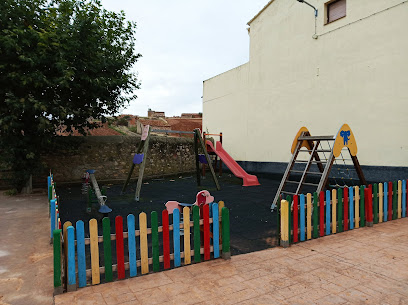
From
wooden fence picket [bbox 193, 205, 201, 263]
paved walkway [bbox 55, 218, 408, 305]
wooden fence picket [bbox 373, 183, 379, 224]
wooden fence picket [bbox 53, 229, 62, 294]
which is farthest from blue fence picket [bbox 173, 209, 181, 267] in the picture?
wooden fence picket [bbox 373, 183, 379, 224]

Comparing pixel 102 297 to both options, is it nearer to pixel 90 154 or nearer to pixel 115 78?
pixel 115 78

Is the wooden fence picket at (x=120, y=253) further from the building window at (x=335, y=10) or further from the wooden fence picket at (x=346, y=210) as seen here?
the building window at (x=335, y=10)

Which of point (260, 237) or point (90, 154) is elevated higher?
point (90, 154)

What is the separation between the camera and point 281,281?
315 cm

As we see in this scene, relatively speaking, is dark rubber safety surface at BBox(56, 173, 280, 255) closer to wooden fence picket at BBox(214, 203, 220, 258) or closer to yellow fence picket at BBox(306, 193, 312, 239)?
wooden fence picket at BBox(214, 203, 220, 258)

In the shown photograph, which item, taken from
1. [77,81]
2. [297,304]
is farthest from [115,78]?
[297,304]

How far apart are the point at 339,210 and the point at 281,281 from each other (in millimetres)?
2463

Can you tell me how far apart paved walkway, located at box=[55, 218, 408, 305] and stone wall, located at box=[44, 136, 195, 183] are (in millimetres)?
8556

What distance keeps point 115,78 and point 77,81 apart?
127 cm

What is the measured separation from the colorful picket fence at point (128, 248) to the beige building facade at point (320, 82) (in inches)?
300

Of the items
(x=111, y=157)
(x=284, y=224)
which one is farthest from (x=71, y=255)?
(x=111, y=157)

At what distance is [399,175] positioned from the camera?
838 cm

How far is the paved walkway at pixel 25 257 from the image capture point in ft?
9.56

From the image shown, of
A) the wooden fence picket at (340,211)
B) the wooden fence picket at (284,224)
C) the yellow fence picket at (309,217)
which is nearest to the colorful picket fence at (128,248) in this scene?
the wooden fence picket at (284,224)
